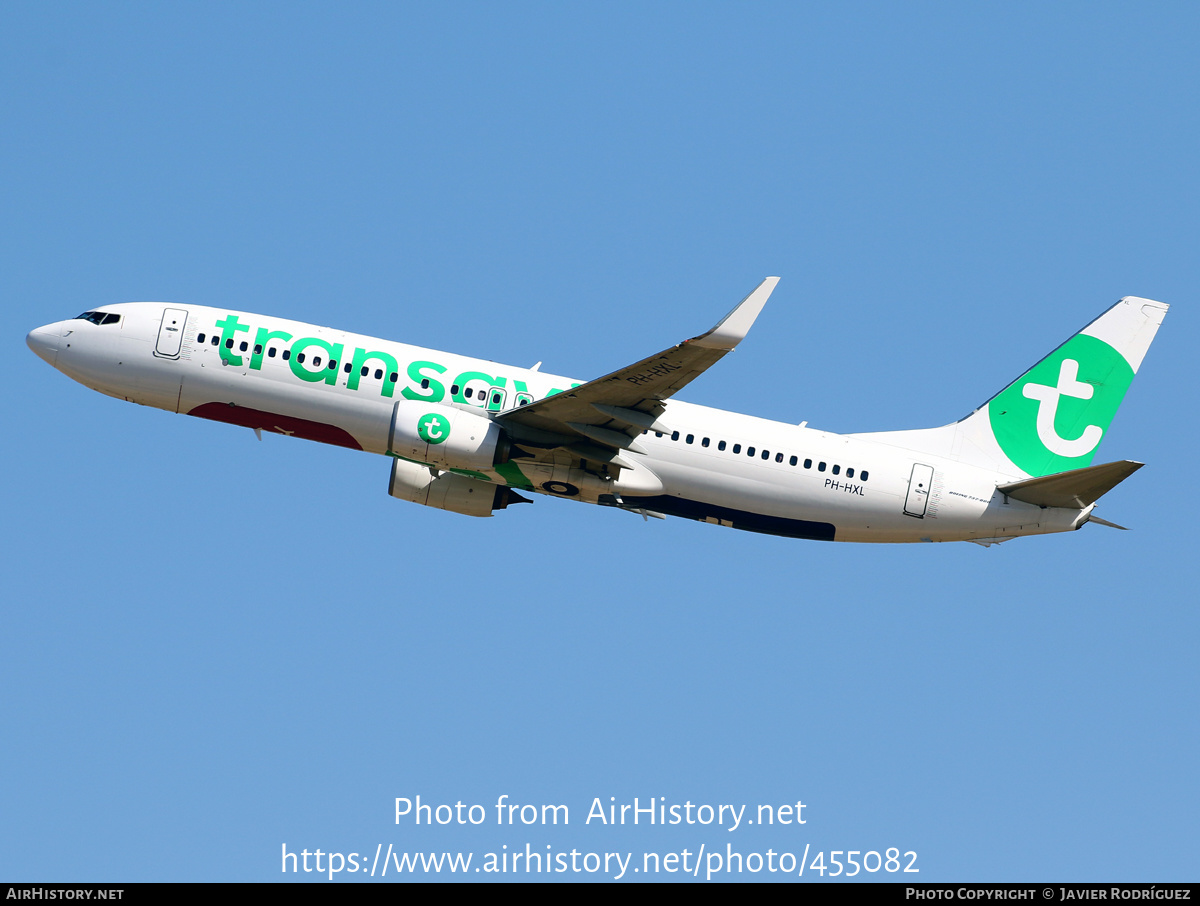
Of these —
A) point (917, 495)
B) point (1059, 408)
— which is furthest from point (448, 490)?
point (1059, 408)

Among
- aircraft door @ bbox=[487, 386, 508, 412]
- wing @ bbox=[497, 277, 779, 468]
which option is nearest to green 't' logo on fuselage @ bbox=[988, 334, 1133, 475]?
wing @ bbox=[497, 277, 779, 468]

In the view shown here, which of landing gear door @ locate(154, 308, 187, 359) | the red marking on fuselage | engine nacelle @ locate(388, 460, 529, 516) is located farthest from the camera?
engine nacelle @ locate(388, 460, 529, 516)

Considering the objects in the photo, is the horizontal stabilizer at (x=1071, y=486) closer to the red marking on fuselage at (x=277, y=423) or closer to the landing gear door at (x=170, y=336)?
the red marking on fuselage at (x=277, y=423)

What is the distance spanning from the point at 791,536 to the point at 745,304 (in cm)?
964

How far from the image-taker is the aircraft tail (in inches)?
1668

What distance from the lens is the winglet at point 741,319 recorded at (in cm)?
3372

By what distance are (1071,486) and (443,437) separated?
18587 mm

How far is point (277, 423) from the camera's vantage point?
129 ft

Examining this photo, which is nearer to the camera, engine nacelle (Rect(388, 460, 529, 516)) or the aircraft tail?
engine nacelle (Rect(388, 460, 529, 516))

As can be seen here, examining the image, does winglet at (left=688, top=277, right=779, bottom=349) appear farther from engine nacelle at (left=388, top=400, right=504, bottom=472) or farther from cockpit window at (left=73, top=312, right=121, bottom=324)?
cockpit window at (left=73, top=312, right=121, bottom=324)

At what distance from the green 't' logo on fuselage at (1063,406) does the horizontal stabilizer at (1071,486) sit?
7.79ft

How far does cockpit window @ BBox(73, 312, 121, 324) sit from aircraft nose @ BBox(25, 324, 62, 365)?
2.79 feet
